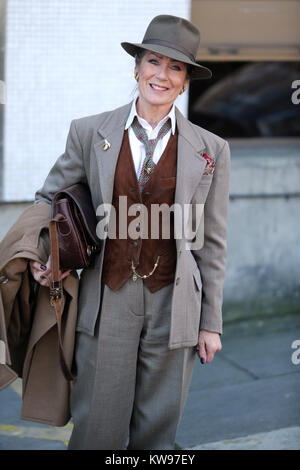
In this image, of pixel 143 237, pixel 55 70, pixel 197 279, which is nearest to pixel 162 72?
pixel 143 237

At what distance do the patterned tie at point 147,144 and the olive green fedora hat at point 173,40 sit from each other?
28 cm

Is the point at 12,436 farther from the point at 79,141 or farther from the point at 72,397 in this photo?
the point at 79,141

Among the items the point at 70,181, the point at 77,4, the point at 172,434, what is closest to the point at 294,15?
the point at 77,4

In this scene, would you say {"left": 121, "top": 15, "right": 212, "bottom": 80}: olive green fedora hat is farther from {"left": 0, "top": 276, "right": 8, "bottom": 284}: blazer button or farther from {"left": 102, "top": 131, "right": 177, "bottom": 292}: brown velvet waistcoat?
{"left": 0, "top": 276, "right": 8, "bottom": 284}: blazer button

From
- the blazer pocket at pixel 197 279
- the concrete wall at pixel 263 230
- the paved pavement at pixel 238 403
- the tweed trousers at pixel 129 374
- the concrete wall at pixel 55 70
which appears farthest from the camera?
the concrete wall at pixel 263 230

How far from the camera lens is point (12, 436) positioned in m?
3.72

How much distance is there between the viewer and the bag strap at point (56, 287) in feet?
8.84

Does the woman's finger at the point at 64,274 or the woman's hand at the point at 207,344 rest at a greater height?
the woman's finger at the point at 64,274

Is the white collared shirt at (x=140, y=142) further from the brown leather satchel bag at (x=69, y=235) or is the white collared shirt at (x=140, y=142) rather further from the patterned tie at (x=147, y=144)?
the brown leather satchel bag at (x=69, y=235)

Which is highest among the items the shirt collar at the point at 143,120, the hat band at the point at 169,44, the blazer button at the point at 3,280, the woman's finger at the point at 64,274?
the hat band at the point at 169,44

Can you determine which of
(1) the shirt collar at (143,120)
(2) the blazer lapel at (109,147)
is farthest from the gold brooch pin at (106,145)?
(1) the shirt collar at (143,120)

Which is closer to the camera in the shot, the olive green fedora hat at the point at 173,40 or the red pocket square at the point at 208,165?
the olive green fedora hat at the point at 173,40

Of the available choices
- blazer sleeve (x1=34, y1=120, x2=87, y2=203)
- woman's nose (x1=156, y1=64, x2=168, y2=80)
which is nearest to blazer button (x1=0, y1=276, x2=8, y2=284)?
blazer sleeve (x1=34, y1=120, x2=87, y2=203)

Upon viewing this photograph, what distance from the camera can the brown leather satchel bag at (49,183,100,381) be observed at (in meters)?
2.69
